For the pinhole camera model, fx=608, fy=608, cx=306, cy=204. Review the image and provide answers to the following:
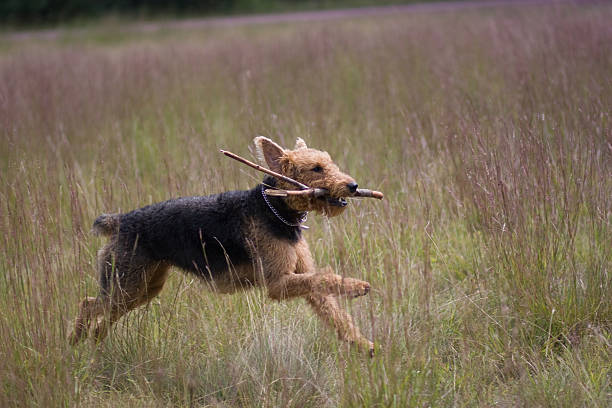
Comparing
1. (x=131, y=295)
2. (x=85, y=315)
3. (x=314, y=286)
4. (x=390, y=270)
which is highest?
(x=390, y=270)

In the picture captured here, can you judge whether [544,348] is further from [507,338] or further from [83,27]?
[83,27]

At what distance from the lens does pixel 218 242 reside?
3334 mm

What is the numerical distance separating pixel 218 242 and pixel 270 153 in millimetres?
565

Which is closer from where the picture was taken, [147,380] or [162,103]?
[147,380]

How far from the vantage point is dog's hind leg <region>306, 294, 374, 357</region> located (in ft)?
9.57

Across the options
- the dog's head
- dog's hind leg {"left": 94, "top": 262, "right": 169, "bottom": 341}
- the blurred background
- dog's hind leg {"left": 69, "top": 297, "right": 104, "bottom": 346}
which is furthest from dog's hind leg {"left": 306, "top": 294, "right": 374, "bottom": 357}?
the blurred background

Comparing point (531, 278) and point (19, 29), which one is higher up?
point (19, 29)

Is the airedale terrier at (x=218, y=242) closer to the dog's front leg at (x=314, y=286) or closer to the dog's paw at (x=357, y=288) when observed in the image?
the dog's front leg at (x=314, y=286)

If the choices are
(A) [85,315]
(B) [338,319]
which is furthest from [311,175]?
(A) [85,315]

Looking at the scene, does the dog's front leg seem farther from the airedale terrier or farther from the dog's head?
the dog's head

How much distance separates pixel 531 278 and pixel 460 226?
3.43 feet

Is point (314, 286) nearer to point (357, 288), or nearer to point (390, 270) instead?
point (357, 288)

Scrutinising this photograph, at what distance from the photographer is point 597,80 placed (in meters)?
5.54

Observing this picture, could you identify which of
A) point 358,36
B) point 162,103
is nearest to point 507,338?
point 162,103
